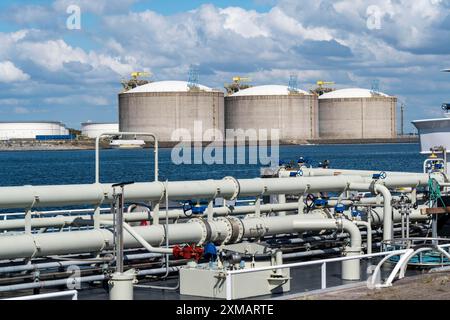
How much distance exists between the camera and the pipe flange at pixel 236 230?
20.8 metres

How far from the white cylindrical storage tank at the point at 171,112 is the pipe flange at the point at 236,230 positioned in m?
168

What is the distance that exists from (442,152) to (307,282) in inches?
587

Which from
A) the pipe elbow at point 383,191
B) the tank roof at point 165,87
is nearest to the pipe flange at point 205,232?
the pipe elbow at point 383,191

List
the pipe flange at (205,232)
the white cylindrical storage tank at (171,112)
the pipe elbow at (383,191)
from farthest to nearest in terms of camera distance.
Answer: the white cylindrical storage tank at (171,112) < the pipe elbow at (383,191) < the pipe flange at (205,232)

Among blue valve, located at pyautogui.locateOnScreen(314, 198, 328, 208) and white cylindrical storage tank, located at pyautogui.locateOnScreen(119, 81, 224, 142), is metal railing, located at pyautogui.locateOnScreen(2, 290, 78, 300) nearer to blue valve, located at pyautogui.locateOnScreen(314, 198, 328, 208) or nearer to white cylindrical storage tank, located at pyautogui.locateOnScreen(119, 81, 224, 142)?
blue valve, located at pyautogui.locateOnScreen(314, 198, 328, 208)

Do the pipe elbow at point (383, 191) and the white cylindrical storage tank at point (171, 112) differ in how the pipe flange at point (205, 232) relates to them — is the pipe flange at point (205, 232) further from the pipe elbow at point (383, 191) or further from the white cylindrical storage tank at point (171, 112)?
the white cylindrical storage tank at point (171, 112)

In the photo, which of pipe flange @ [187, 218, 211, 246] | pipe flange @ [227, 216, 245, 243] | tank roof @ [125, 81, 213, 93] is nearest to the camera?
pipe flange @ [187, 218, 211, 246]

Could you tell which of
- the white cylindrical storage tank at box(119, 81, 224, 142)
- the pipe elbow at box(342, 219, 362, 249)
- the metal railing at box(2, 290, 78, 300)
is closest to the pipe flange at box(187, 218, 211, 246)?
the pipe elbow at box(342, 219, 362, 249)

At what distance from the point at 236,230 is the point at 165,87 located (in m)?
175

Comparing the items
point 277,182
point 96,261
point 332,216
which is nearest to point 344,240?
point 332,216

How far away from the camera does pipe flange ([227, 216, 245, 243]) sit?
68.2 feet

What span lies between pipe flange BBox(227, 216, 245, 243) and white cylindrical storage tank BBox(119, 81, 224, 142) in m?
168

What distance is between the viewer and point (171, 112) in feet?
624

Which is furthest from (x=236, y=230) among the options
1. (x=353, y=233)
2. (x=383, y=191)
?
(x=383, y=191)
